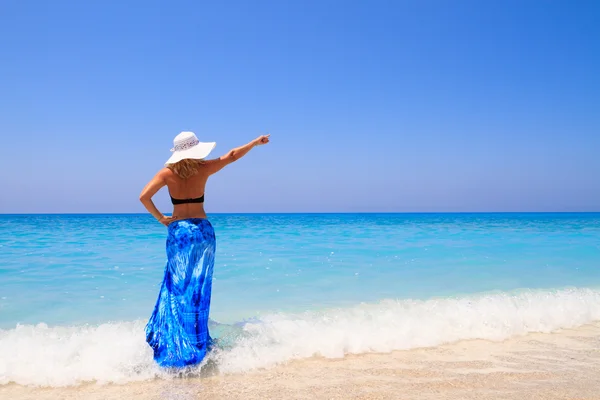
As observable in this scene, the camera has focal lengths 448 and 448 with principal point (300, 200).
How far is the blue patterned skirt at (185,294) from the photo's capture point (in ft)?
11.5

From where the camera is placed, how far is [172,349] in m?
3.45

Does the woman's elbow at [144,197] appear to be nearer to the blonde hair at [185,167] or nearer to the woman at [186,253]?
the woman at [186,253]

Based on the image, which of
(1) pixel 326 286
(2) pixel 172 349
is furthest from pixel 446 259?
(2) pixel 172 349

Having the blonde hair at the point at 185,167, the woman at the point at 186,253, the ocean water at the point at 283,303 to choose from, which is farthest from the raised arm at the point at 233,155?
the ocean water at the point at 283,303

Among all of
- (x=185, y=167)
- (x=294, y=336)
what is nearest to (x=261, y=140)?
(x=185, y=167)

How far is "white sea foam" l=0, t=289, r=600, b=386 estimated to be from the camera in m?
3.40

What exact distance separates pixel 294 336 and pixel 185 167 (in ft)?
6.28

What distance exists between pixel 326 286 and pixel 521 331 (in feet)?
11.0

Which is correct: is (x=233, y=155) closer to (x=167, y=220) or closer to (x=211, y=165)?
(x=211, y=165)

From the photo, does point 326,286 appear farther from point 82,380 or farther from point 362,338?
point 82,380

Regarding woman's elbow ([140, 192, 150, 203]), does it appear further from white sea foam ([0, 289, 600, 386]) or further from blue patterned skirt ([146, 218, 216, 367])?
white sea foam ([0, 289, 600, 386])

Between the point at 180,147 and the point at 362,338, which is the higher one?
the point at 180,147

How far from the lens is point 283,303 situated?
631 cm

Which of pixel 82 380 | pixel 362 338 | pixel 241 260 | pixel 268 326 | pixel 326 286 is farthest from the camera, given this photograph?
pixel 241 260
